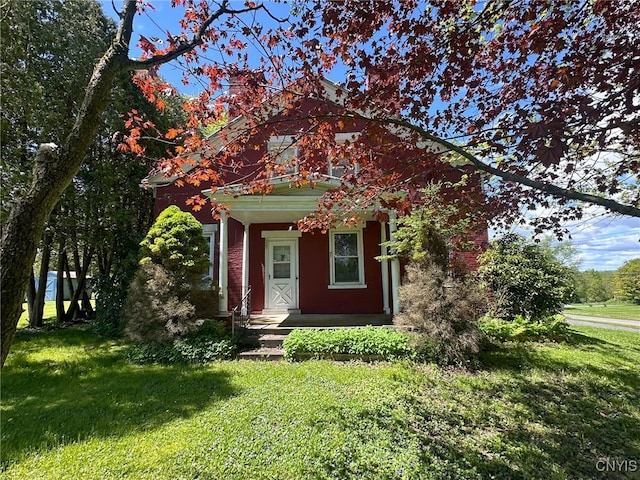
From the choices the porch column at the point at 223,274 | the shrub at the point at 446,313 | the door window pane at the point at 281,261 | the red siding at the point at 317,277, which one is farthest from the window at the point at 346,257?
the shrub at the point at 446,313

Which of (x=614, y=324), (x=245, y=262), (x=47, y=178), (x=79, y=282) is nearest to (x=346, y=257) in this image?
(x=245, y=262)

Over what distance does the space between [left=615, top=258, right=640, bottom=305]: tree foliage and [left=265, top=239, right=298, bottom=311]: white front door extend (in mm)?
35915

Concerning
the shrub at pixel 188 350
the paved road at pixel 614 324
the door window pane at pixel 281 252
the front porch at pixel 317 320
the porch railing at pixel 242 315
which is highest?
the door window pane at pixel 281 252

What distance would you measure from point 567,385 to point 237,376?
545cm

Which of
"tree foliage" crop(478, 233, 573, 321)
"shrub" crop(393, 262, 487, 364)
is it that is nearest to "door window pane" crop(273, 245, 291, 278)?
"shrub" crop(393, 262, 487, 364)

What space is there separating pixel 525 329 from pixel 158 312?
27.1 feet

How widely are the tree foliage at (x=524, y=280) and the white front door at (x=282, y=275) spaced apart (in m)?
5.37

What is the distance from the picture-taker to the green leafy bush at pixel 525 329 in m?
7.58

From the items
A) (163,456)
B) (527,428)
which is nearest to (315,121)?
(163,456)

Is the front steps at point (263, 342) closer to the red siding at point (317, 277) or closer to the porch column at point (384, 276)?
the red siding at point (317, 277)

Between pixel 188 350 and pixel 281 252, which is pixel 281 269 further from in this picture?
pixel 188 350

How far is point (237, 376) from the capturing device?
568 centimetres

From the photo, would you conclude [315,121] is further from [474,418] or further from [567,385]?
[567,385]

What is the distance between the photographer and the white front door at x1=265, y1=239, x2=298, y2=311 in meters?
10.2
